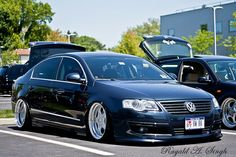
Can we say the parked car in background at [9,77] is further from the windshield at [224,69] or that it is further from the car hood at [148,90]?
the car hood at [148,90]

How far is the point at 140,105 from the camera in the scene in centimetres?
787

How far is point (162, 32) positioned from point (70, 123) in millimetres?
61547

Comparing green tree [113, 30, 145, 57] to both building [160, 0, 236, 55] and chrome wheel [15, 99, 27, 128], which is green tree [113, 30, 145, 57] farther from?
chrome wheel [15, 99, 27, 128]

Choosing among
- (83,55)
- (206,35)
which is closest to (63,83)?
(83,55)

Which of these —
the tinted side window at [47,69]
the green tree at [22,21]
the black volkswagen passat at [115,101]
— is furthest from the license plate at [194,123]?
the green tree at [22,21]

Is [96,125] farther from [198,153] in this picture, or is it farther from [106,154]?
[198,153]

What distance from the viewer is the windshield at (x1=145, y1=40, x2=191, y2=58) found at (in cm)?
1651

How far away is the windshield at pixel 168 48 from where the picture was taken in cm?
1651

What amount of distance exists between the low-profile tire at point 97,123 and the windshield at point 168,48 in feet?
24.9

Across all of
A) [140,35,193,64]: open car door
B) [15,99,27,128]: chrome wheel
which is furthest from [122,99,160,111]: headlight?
[140,35,193,64]: open car door

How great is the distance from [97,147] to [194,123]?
142 cm

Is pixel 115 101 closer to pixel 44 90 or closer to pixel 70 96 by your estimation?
pixel 70 96

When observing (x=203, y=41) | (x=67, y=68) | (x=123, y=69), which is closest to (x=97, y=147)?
(x=123, y=69)

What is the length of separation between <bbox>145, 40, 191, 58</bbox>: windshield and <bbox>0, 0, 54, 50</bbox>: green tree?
59.1 metres
